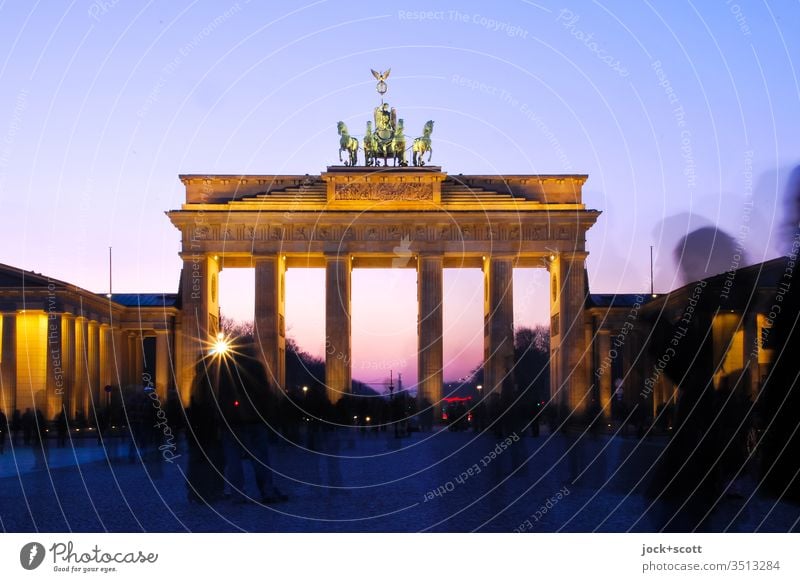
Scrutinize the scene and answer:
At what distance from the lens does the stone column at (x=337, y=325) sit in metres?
66.4

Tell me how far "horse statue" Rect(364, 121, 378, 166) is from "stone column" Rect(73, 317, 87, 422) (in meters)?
18.9

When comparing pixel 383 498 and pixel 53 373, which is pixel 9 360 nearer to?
pixel 53 373

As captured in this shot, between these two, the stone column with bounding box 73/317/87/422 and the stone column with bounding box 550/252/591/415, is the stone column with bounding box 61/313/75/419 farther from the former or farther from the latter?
the stone column with bounding box 550/252/591/415

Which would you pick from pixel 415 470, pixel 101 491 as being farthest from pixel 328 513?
pixel 415 470

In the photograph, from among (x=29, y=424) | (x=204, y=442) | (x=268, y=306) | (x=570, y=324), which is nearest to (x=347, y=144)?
(x=268, y=306)

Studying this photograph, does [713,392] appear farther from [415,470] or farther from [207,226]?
[207,226]

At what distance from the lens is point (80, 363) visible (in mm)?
61250

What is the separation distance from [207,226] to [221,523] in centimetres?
5290

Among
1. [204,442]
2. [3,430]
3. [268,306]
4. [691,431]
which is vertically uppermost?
[268,306]

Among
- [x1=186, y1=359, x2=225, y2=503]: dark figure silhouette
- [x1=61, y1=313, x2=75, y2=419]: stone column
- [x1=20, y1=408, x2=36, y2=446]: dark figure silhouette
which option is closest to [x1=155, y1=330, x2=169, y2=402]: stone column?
[x1=61, y1=313, x2=75, y2=419]: stone column

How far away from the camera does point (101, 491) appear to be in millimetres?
21578

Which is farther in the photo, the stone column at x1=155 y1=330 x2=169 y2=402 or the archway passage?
the stone column at x1=155 y1=330 x2=169 y2=402

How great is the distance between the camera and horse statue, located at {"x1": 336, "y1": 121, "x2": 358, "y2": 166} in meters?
66.7

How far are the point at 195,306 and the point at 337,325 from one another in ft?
27.8
